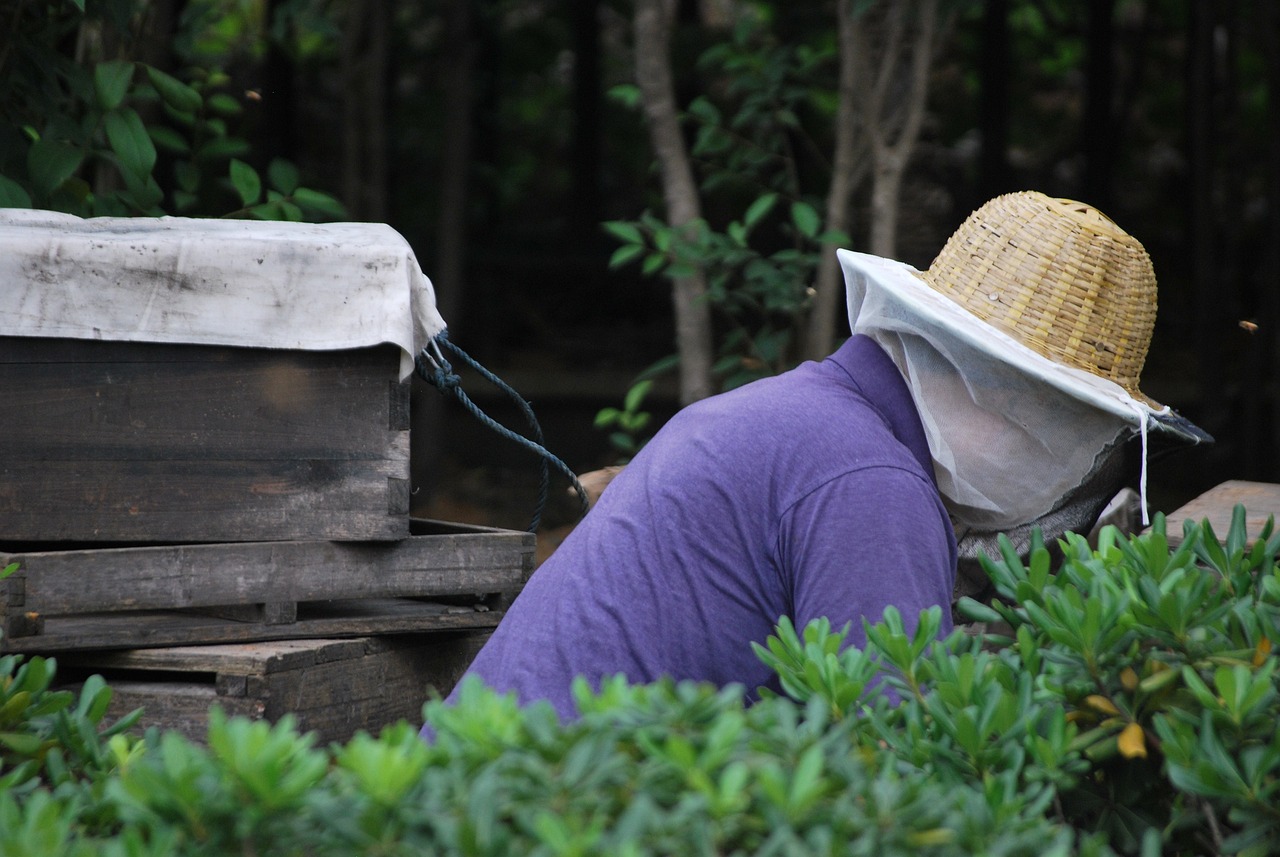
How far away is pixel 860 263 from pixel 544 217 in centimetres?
1022

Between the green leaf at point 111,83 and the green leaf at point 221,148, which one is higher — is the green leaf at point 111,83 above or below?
above

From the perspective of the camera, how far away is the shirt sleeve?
1.69m

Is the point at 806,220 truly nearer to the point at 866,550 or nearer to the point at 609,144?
the point at 866,550

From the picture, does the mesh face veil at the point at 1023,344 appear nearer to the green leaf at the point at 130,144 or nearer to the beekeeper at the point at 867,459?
the beekeeper at the point at 867,459

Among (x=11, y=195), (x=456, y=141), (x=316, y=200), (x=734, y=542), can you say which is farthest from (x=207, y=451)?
(x=456, y=141)

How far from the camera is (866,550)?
171cm

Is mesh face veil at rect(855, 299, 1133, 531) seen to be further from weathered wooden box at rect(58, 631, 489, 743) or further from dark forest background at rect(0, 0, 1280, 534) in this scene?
dark forest background at rect(0, 0, 1280, 534)

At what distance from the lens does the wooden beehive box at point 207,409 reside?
2.20m

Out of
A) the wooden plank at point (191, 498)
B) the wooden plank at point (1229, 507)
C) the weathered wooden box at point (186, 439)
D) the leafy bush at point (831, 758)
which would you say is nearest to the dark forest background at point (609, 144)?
the weathered wooden box at point (186, 439)

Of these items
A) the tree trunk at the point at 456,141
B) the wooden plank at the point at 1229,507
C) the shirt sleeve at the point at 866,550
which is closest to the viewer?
the shirt sleeve at the point at 866,550

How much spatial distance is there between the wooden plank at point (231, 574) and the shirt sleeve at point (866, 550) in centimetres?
82

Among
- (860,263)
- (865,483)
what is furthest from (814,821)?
(860,263)

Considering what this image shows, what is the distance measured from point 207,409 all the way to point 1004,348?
1.35m

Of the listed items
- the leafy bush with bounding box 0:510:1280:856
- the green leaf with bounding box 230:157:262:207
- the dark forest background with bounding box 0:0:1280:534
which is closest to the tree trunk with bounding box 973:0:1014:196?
the dark forest background with bounding box 0:0:1280:534
